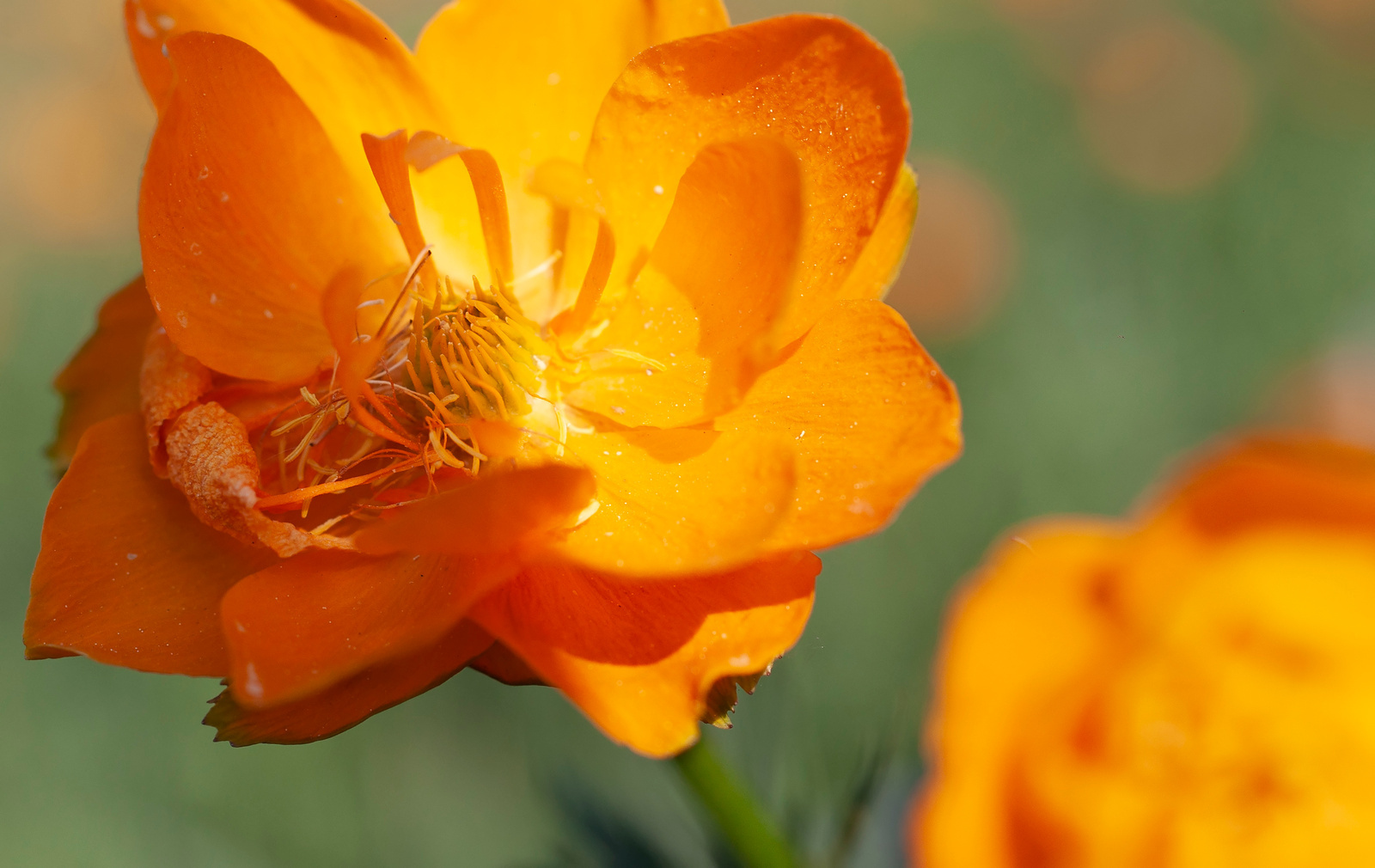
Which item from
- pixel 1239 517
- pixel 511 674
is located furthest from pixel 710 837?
pixel 1239 517

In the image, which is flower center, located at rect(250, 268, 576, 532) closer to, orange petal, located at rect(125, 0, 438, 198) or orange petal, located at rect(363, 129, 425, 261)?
orange petal, located at rect(363, 129, 425, 261)

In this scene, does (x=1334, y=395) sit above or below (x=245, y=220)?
below

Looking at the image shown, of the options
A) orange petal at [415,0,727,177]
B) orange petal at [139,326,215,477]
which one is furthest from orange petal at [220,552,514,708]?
orange petal at [415,0,727,177]

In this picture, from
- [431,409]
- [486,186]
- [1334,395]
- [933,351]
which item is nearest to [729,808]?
[431,409]

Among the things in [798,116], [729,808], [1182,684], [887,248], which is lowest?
[729,808]

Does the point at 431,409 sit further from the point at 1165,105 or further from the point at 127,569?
the point at 1165,105
